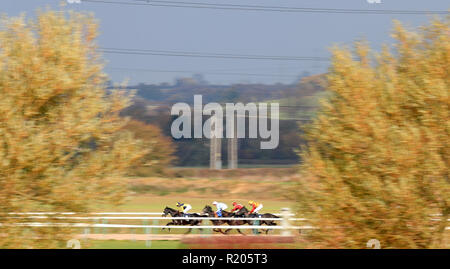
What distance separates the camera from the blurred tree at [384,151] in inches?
643

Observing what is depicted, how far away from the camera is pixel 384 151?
1655 centimetres

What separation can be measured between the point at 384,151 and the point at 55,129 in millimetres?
8740

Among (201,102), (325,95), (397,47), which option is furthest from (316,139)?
(201,102)

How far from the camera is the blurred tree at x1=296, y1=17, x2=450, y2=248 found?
1634 centimetres

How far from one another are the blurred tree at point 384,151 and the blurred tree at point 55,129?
5459 millimetres

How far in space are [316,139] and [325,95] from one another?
1.61 meters
